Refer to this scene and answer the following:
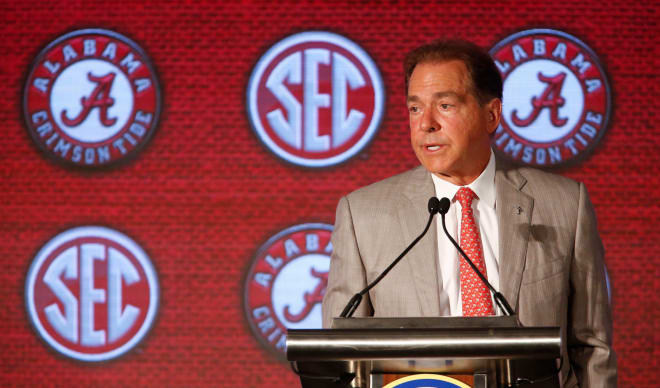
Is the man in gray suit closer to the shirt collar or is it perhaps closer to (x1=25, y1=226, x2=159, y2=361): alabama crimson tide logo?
the shirt collar

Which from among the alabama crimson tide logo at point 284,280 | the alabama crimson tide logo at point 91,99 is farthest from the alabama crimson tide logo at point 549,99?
the alabama crimson tide logo at point 91,99

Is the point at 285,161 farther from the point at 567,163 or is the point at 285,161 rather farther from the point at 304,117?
the point at 567,163

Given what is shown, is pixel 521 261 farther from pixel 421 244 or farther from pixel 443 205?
pixel 443 205

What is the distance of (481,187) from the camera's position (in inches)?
81.0

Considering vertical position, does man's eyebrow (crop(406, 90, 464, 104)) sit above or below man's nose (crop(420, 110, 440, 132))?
above

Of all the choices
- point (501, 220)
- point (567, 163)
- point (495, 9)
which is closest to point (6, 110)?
point (495, 9)

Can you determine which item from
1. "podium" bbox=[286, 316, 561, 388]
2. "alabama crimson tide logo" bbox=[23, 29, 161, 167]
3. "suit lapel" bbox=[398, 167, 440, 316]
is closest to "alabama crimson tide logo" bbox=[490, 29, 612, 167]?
"alabama crimson tide logo" bbox=[23, 29, 161, 167]

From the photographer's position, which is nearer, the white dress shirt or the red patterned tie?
the red patterned tie

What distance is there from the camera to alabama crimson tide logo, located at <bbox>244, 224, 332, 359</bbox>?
4547 millimetres

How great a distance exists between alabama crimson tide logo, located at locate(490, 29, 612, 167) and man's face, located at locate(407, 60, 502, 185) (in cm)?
263

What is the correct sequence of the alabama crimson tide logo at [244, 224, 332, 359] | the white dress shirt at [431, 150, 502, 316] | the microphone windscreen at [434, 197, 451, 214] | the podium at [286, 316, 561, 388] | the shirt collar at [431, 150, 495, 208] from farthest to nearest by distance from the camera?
1. the alabama crimson tide logo at [244, 224, 332, 359]
2. the shirt collar at [431, 150, 495, 208]
3. the white dress shirt at [431, 150, 502, 316]
4. the microphone windscreen at [434, 197, 451, 214]
5. the podium at [286, 316, 561, 388]

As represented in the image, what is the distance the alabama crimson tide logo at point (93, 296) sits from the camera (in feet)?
15.0

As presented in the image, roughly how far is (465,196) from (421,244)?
0.17 meters

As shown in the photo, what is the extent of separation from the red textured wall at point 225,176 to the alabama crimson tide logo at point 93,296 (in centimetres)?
7
